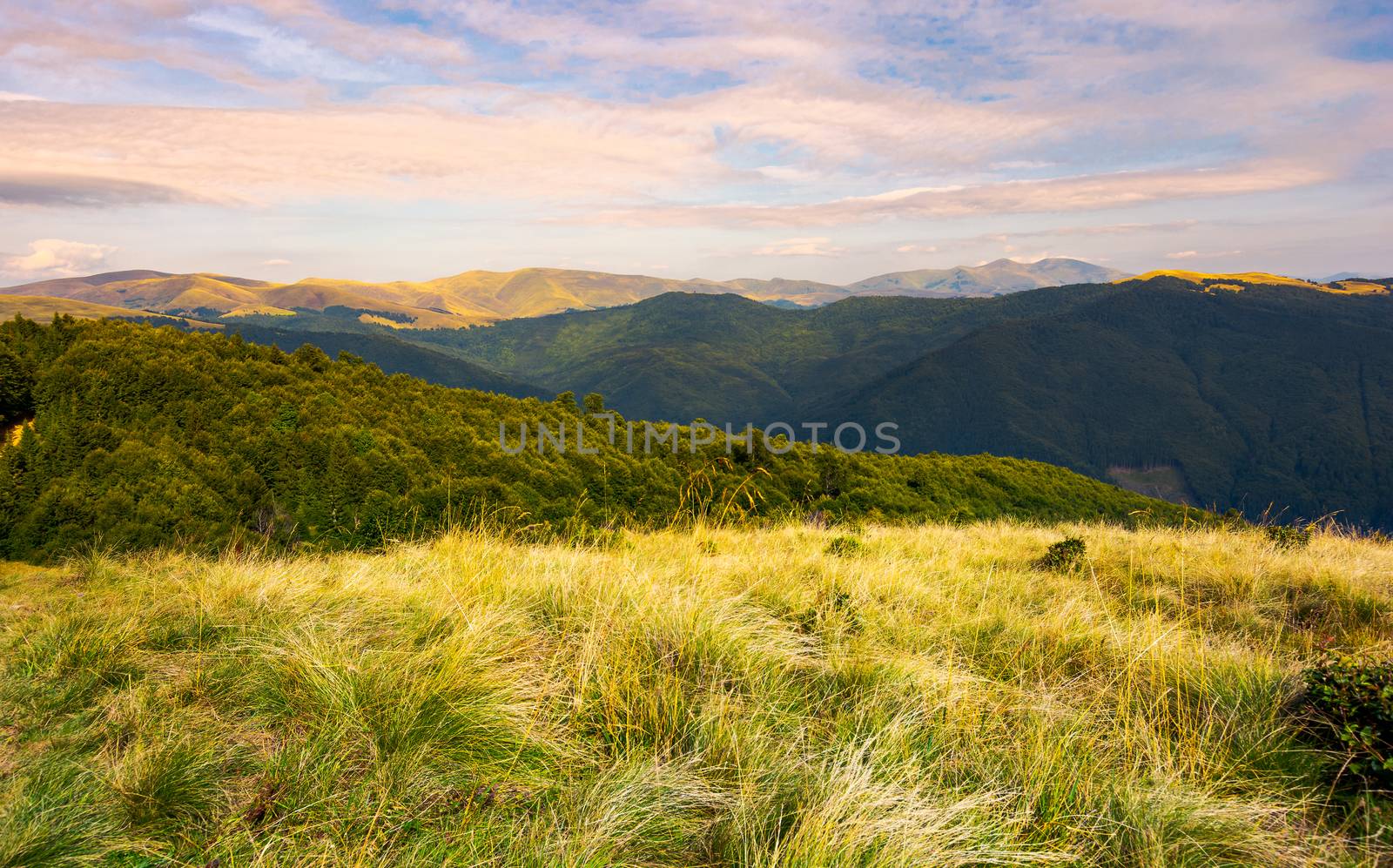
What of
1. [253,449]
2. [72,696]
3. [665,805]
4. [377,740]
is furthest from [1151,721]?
[253,449]

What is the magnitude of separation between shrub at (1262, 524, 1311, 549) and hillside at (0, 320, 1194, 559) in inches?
307

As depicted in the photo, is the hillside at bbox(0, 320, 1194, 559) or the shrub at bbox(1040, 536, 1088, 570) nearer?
the hillside at bbox(0, 320, 1194, 559)

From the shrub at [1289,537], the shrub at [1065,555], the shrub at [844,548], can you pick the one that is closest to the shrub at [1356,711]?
the shrub at [1065,555]

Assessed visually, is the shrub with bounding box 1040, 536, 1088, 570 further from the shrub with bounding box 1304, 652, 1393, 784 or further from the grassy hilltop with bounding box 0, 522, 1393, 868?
the shrub with bounding box 1304, 652, 1393, 784

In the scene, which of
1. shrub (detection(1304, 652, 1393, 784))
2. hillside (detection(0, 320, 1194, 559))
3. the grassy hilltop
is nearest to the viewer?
the grassy hilltop

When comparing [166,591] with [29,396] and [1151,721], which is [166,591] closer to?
[29,396]

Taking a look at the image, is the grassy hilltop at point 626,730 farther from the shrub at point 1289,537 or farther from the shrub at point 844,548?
the shrub at point 1289,537

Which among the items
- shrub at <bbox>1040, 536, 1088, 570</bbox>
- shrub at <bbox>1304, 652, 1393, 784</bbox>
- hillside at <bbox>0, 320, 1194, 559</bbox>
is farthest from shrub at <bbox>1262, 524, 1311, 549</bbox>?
hillside at <bbox>0, 320, 1194, 559</bbox>

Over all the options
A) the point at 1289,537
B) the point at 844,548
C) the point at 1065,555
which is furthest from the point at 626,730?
the point at 1289,537

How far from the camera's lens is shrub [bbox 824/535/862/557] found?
25.2 feet

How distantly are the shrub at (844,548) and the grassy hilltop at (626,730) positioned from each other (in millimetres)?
2424

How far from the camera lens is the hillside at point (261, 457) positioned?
7141 mm

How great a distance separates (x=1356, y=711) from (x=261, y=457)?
38.5 feet

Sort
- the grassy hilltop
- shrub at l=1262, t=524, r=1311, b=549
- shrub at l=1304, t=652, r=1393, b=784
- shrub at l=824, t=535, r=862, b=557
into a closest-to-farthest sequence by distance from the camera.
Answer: the grassy hilltop → shrub at l=1304, t=652, r=1393, b=784 → shrub at l=824, t=535, r=862, b=557 → shrub at l=1262, t=524, r=1311, b=549
